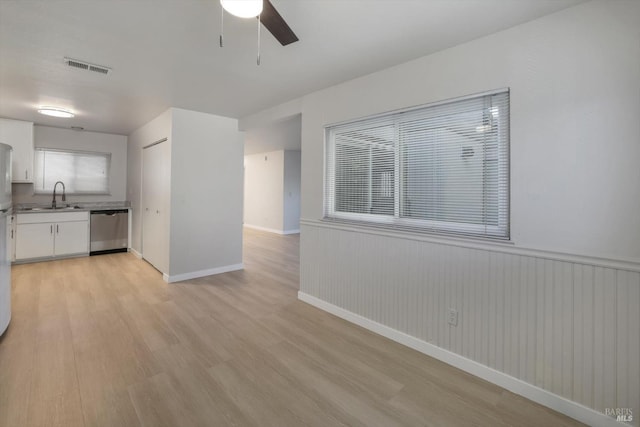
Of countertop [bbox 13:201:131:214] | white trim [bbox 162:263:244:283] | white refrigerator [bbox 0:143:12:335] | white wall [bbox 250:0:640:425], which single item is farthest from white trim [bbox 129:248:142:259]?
white wall [bbox 250:0:640:425]

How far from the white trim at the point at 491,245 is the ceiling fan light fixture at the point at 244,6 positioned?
2002 millimetres

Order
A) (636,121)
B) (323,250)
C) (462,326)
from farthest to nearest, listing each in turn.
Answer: (323,250)
(462,326)
(636,121)

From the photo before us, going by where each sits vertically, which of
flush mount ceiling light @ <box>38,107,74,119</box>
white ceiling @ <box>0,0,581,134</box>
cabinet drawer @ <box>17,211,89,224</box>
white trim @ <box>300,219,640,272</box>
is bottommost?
white trim @ <box>300,219,640,272</box>

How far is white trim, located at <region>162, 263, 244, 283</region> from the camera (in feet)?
13.6

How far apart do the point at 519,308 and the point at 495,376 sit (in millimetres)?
549

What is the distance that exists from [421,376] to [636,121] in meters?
2.08

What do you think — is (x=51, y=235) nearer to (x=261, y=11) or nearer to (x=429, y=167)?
(x=261, y=11)

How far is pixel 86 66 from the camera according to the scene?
2.70m

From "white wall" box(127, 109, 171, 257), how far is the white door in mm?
204

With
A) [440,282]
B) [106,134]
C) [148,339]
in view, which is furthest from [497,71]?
[106,134]

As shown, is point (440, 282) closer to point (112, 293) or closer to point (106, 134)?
point (112, 293)

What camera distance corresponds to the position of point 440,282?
2.36 metres

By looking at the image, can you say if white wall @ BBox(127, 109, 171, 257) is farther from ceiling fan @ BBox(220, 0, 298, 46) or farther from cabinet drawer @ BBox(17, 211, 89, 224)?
ceiling fan @ BBox(220, 0, 298, 46)

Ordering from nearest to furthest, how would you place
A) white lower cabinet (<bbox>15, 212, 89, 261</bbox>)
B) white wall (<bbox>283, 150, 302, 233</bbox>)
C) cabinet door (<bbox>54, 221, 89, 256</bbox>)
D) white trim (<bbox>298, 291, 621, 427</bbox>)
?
white trim (<bbox>298, 291, 621, 427</bbox>) < white lower cabinet (<bbox>15, 212, 89, 261</bbox>) < cabinet door (<bbox>54, 221, 89, 256</bbox>) < white wall (<bbox>283, 150, 302, 233</bbox>)
